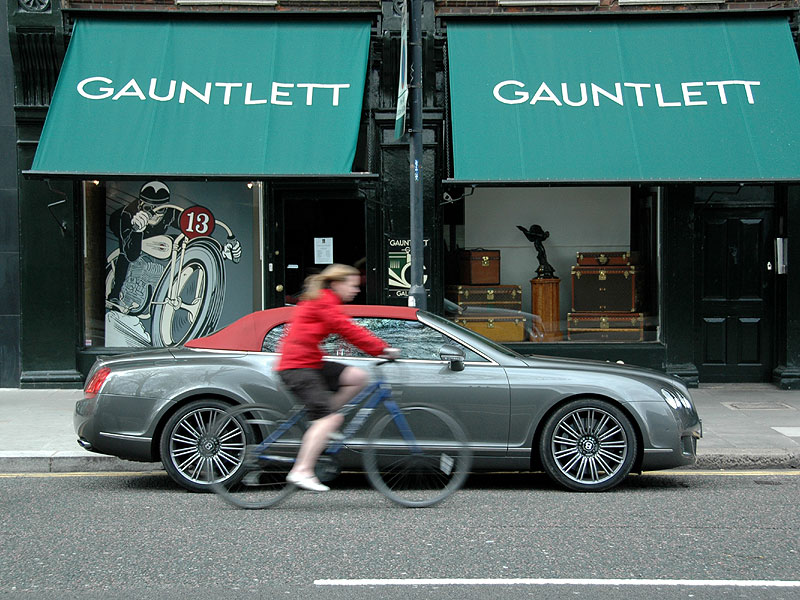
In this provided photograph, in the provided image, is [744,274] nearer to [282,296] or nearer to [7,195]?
[282,296]

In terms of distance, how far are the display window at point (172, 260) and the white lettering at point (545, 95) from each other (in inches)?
158

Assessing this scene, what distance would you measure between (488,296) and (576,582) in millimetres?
7657

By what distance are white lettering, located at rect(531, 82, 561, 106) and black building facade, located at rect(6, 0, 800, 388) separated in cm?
125

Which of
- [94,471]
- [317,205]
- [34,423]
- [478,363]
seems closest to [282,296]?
[317,205]

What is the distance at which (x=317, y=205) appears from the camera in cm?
1202

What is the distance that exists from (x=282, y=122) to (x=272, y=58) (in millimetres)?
1134

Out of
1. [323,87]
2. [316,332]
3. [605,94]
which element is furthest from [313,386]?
[605,94]

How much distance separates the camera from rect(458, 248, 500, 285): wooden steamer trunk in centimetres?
1206

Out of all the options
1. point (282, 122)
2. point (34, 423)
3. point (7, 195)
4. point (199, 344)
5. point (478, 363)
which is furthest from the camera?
point (7, 195)

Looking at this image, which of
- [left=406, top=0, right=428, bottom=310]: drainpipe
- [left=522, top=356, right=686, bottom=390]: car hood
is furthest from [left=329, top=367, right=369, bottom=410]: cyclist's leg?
[left=406, top=0, right=428, bottom=310]: drainpipe

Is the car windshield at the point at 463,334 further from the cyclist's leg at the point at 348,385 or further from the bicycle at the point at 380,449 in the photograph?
the cyclist's leg at the point at 348,385

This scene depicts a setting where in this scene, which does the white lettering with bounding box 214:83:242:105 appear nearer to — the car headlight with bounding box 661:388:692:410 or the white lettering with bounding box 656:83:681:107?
the white lettering with bounding box 656:83:681:107

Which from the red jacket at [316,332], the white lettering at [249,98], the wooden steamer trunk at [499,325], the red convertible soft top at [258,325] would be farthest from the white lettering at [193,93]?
the red jacket at [316,332]

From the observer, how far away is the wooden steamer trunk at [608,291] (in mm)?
12062
